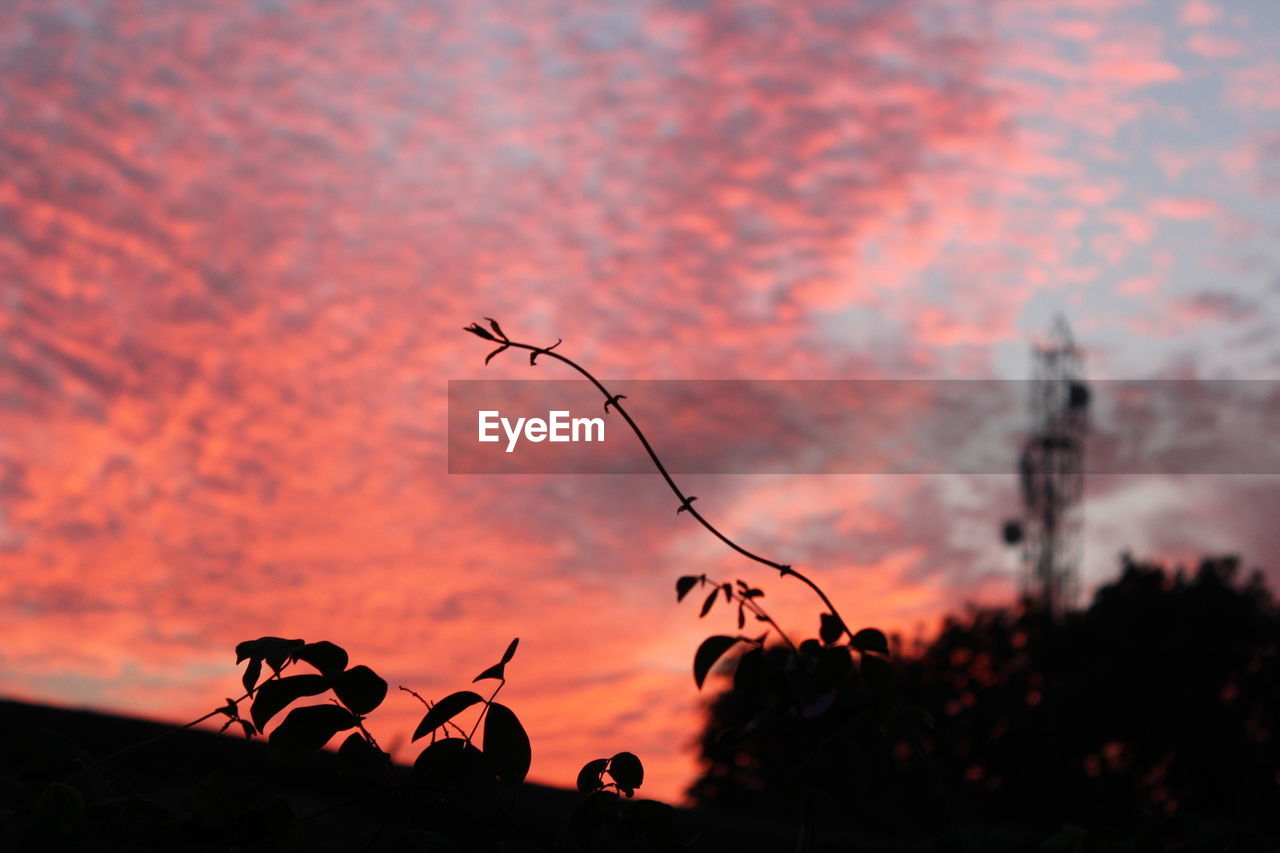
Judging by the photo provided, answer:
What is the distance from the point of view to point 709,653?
5.07ft

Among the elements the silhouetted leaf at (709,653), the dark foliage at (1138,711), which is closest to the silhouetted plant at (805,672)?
the silhouetted leaf at (709,653)

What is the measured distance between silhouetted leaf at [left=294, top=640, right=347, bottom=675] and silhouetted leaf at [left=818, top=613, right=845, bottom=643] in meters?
0.65

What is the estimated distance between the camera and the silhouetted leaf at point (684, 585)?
161 cm

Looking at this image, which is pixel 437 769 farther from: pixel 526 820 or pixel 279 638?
pixel 526 820

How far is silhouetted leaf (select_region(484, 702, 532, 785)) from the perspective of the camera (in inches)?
56.5

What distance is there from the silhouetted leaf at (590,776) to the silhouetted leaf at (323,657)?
44 centimetres

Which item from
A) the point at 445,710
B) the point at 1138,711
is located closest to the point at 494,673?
the point at 445,710

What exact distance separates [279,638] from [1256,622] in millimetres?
44368

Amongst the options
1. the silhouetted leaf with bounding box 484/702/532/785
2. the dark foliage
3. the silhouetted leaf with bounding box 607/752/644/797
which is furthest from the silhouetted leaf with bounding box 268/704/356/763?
the dark foliage

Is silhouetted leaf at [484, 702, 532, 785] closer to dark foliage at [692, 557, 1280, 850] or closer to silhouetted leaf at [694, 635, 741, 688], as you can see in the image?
silhouetted leaf at [694, 635, 741, 688]

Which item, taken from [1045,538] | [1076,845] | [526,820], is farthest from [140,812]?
[1045,538]

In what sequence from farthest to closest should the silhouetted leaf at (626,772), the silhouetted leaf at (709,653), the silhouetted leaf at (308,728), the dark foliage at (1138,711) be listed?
the dark foliage at (1138,711), the silhouetted leaf at (626,772), the silhouetted leaf at (709,653), the silhouetted leaf at (308,728)

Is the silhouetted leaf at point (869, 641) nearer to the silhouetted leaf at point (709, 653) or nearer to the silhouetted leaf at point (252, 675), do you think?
the silhouetted leaf at point (709, 653)

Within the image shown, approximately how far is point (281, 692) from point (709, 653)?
1.81ft
